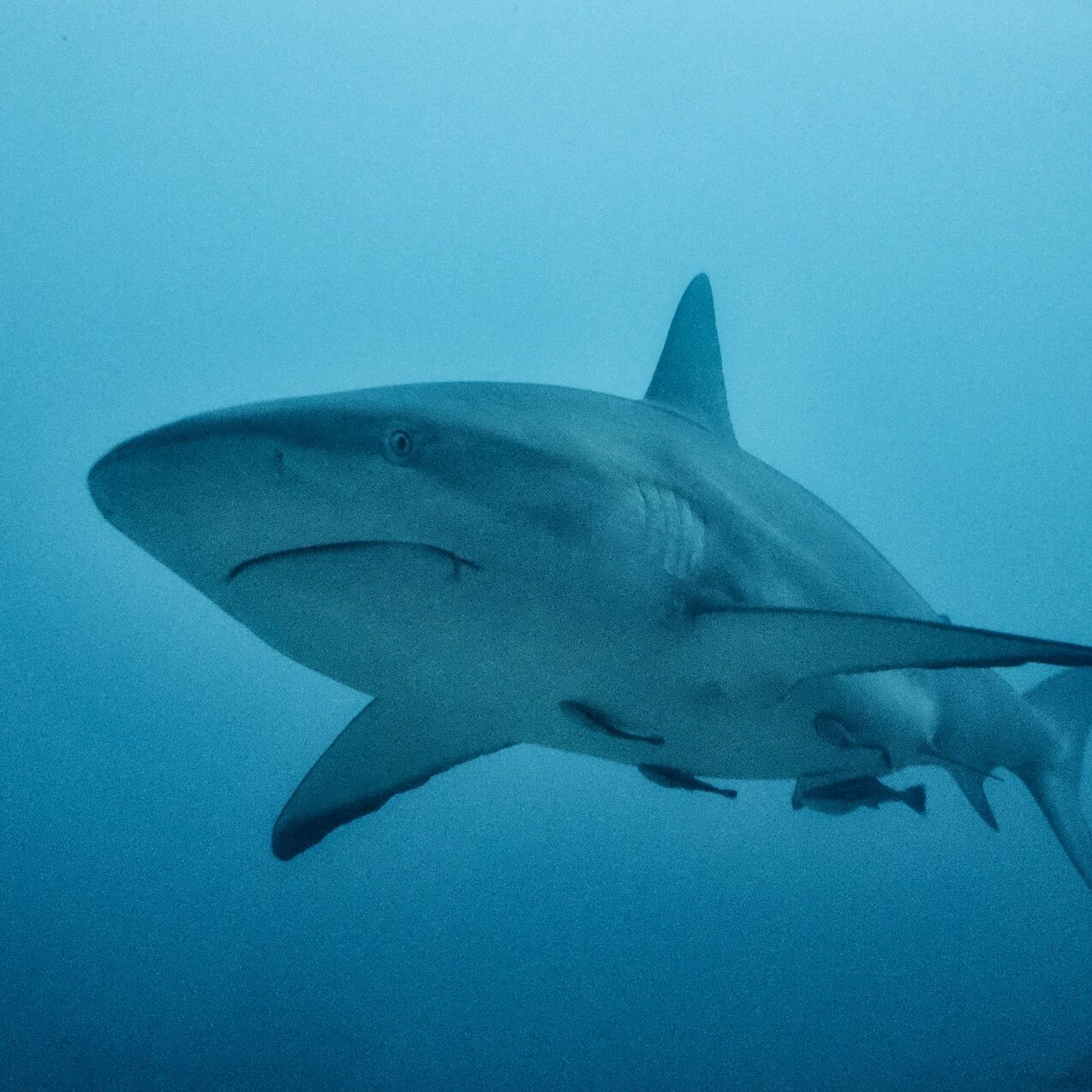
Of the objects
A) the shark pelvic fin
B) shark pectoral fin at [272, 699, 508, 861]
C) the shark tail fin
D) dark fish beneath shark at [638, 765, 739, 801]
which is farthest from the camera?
the shark tail fin

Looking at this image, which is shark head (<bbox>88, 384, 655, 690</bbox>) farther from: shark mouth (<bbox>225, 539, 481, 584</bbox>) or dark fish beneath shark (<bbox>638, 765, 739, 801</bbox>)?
dark fish beneath shark (<bbox>638, 765, 739, 801</bbox>)

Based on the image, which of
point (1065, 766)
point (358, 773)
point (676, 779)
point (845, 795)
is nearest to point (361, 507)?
point (676, 779)

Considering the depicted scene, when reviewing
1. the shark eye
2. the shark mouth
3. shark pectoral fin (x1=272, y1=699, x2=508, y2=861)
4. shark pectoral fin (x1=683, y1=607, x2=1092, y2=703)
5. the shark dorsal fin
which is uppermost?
the shark dorsal fin

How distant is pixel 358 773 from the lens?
3184 millimetres

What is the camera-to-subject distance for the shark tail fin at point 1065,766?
13.1ft

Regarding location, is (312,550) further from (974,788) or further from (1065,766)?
(1065,766)

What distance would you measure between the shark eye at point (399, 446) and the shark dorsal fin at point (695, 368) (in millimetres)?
1914

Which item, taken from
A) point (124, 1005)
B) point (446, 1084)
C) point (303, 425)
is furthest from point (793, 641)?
point (124, 1005)

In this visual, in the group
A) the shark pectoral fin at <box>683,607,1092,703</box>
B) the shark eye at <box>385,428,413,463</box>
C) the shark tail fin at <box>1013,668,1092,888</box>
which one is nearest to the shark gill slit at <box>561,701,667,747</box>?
the shark pectoral fin at <box>683,607,1092,703</box>

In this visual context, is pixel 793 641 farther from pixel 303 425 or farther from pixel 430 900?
pixel 430 900

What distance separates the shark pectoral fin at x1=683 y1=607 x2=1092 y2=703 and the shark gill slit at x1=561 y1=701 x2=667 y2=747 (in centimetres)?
30

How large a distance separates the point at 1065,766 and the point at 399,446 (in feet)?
13.0

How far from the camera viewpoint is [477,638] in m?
2.07

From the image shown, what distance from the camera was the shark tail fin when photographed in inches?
157
